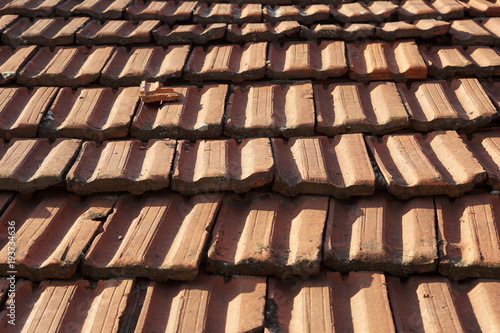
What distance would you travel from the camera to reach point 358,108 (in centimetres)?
250

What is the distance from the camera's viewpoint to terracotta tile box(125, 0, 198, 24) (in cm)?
313

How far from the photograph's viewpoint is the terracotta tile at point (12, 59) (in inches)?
109

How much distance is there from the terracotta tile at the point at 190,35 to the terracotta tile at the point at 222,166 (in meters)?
0.94

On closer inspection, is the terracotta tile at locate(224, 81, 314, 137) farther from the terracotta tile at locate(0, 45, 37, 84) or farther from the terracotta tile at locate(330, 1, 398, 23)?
the terracotta tile at locate(0, 45, 37, 84)

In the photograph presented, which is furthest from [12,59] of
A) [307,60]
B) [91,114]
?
[307,60]

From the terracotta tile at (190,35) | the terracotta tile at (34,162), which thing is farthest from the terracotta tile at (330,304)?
the terracotta tile at (190,35)

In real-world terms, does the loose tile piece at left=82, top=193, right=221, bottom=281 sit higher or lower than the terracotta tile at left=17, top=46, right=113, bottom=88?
lower

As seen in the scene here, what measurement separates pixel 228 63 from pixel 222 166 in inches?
34.9

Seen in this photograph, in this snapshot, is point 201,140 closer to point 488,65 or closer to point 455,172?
point 455,172

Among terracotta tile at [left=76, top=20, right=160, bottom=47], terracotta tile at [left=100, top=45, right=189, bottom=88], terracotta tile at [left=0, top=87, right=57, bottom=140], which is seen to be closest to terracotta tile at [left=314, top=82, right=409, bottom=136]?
terracotta tile at [left=100, top=45, right=189, bottom=88]

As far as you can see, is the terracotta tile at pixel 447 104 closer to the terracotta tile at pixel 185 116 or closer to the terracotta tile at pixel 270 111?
the terracotta tile at pixel 270 111

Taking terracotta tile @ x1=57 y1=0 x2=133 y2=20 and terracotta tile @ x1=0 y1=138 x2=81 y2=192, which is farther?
terracotta tile @ x1=57 y1=0 x2=133 y2=20

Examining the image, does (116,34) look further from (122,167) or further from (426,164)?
(426,164)

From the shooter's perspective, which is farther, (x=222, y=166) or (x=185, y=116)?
(x=185, y=116)
